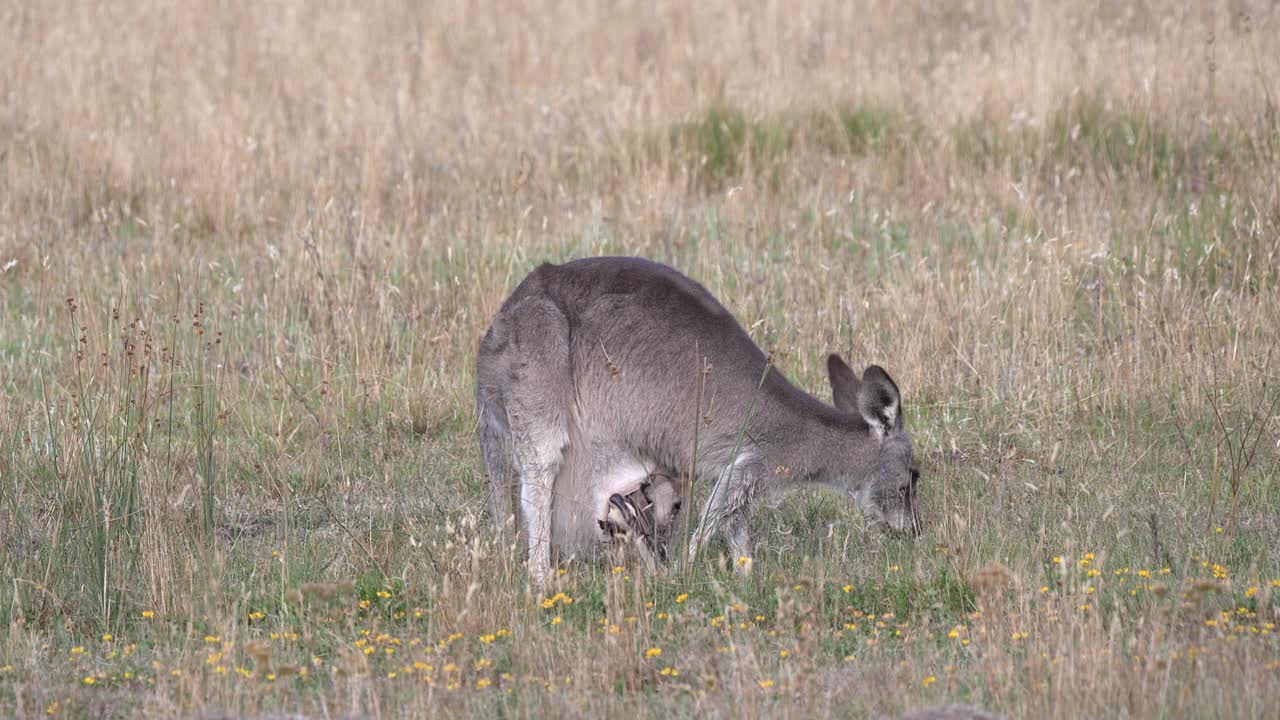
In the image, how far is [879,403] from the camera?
20.4 feet

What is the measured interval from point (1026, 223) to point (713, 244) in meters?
2.07

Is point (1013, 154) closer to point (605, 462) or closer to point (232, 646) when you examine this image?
point (605, 462)

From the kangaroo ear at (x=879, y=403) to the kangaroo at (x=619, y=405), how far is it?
0.02m

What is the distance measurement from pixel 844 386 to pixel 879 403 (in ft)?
0.77

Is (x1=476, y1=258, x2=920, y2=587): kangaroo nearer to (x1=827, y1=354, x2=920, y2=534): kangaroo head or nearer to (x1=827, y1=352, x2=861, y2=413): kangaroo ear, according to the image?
(x1=827, y1=354, x2=920, y2=534): kangaroo head

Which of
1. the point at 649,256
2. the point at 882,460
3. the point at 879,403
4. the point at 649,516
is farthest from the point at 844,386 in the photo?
the point at 649,256

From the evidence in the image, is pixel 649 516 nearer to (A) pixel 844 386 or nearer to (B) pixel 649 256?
(A) pixel 844 386

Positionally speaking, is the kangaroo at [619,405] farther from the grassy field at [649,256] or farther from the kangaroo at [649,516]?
the grassy field at [649,256]

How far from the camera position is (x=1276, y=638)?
16.2ft

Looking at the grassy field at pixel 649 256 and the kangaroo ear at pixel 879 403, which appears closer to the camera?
the grassy field at pixel 649 256

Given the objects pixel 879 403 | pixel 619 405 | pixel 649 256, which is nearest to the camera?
pixel 619 405

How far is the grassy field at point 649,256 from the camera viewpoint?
195 inches

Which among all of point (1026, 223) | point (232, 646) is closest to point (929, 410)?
point (1026, 223)

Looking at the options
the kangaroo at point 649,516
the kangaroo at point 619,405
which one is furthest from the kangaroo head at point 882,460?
the kangaroo at point 649,516
